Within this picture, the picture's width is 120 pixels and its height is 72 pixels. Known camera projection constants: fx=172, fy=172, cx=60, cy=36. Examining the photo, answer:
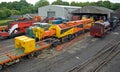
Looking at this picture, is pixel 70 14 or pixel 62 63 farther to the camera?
pixel 70 14

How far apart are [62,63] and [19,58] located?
3240 mm

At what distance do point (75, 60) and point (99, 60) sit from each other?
1.84 metres

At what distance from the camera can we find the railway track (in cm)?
1160

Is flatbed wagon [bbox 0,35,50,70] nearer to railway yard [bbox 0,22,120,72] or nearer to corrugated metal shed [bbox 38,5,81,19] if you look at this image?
railway yard [bbox 0,22,120,72]

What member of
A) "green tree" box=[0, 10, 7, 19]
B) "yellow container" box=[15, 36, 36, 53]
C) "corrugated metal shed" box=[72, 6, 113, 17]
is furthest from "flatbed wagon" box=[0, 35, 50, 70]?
"green tree" box=[0, 10, 7, 19]

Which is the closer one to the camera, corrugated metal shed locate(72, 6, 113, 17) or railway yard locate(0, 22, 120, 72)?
railway yard locate(0, 22, 120, 72)

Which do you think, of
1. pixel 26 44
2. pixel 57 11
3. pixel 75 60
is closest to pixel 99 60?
pixel 75 60

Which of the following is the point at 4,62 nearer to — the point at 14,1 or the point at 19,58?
the point at 19,58

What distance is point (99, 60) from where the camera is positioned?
43.5ft

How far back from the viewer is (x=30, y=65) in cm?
1254

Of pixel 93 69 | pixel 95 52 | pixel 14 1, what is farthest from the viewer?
pixel 14 1

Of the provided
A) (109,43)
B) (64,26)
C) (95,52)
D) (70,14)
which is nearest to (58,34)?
(64,26)

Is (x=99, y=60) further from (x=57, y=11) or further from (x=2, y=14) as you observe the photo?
(x=2, y=14)

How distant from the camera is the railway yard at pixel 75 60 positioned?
11.8 metres
